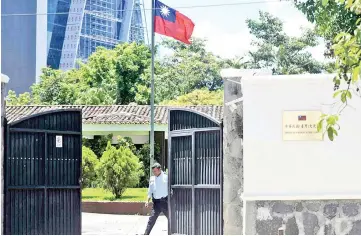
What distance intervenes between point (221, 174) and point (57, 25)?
76.7 metres

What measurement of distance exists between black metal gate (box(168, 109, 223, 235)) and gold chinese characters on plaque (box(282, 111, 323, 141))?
1.42 metres

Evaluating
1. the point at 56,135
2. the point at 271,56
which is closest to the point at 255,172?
the point at 56,135

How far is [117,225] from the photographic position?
18062 millimetres

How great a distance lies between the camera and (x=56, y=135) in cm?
1230

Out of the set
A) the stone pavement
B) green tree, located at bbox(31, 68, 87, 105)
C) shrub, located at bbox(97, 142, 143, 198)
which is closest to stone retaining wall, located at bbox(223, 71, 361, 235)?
the stone pavement

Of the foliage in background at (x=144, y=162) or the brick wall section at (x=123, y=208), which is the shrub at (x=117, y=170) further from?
the foliage in background at (x=144, y=162)

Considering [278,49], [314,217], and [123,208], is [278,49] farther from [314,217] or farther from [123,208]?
[314,217]

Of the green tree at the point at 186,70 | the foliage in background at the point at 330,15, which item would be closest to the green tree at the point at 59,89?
the green tree at the point at 186,70

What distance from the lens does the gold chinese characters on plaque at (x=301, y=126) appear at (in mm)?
11148

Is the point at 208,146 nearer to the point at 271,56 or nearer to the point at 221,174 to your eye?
the point at 221,174

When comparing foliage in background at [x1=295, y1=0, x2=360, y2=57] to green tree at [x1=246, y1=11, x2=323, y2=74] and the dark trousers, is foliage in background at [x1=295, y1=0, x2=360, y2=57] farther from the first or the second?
green tree at [x1=246, y1=11, x2=323, y2=74]

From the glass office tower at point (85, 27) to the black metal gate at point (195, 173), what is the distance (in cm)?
7222

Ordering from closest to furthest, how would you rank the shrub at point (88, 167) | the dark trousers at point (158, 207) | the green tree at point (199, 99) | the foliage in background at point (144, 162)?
the dark trousers at point (158, 207) → the shrub at point (88, 167) → the foliage in background at point (144, 162) → the green tree at point (199, 99)

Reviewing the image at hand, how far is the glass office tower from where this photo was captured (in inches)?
3408
